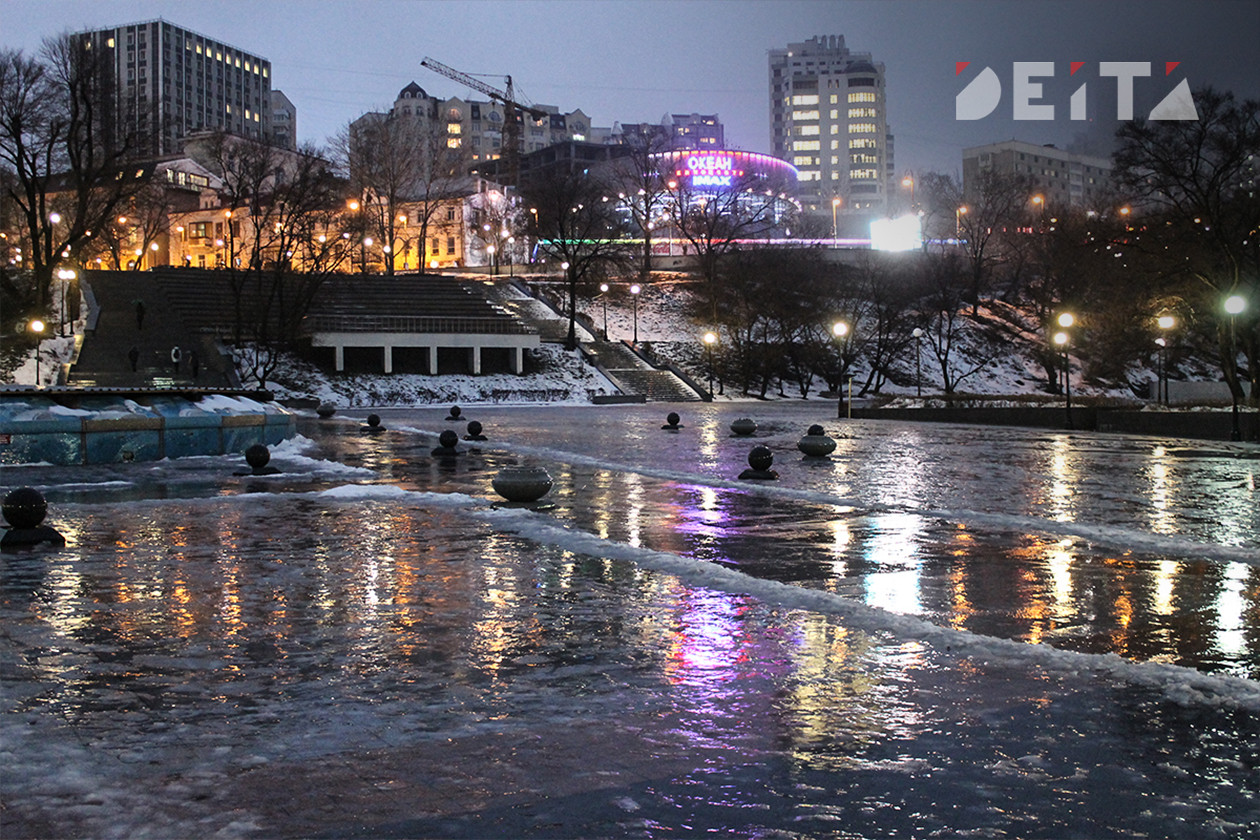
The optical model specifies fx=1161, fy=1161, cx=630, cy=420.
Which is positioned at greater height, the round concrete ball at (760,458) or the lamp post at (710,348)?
the lamp post at (710,348)

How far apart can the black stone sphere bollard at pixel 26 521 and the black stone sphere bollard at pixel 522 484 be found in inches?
220

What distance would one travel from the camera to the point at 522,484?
631 inches

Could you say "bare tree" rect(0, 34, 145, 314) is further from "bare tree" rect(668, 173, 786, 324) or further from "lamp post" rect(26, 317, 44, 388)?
"bare tree" rect(668, 173, 786, 324)

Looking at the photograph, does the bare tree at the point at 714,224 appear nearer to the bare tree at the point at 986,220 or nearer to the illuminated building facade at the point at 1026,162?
the bare tree at the point at 986,220

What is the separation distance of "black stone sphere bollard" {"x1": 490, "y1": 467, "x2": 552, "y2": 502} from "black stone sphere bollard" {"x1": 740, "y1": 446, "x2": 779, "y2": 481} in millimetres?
4716

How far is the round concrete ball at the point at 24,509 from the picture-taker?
12562 mm

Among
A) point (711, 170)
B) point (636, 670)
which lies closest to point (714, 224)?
point (711, 170)

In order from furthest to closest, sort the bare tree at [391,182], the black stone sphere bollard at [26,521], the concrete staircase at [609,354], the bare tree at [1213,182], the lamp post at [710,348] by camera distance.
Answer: the bare tree at [391,182], the lamp post at [710,348], the concrete staircase at [609,354], the bare tree at [1213,182], the black stone sphere bollard at [26,521]

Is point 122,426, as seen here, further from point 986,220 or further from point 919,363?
point 986,220

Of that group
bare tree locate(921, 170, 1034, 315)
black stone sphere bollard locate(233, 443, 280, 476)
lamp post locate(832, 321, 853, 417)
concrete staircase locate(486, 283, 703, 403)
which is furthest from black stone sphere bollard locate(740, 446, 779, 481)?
bare tree locate(921, 170, 1034, 315)

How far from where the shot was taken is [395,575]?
10.8 m

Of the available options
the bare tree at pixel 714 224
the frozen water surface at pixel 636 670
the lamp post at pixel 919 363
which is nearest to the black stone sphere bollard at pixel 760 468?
the frozen water surface at pixel 636 670

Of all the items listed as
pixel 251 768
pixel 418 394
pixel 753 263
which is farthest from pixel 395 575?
pixel 753 263

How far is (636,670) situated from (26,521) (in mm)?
8519
